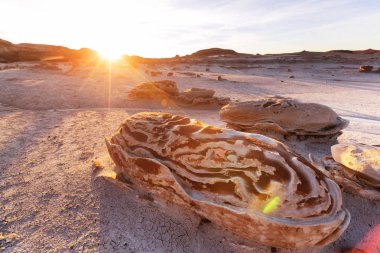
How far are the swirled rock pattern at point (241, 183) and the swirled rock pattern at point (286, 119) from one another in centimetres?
183

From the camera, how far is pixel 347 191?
9.20 feet

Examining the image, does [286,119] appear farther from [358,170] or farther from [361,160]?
[358,170]

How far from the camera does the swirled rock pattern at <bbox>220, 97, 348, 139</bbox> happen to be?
4133 mm

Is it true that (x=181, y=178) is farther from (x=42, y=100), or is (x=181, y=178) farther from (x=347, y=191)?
(x=42, y=100)

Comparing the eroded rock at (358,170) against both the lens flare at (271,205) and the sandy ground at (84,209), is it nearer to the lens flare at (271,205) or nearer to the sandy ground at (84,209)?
the sandy ground at (84,209)

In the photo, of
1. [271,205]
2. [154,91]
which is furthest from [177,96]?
[271,205]

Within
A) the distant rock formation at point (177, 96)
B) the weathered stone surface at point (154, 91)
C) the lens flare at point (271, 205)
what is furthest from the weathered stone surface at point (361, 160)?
the weathered stone surface at point (154, 91)

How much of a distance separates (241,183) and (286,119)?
2.41 metres

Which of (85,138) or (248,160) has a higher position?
(248,160)

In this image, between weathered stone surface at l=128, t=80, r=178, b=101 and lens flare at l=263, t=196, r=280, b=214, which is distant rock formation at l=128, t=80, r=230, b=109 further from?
lens flare at l=263, t=196, r=280, b=214

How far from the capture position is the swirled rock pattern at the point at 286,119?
4133mm

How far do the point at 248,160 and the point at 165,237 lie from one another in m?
0.85

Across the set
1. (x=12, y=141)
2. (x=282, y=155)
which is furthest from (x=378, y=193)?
(x=12, y=141)

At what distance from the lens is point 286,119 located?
4.17m
